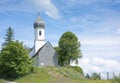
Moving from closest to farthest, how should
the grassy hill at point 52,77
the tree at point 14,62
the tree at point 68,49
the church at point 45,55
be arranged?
1. the grassy hill at point 52,77
2. the tree at point 14,62
3. the church at point 45,55
4. the tree at point 68,49

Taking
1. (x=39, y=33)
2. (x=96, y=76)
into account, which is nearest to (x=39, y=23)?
(x=39, y=33)

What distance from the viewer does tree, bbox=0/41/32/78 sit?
59.2 m

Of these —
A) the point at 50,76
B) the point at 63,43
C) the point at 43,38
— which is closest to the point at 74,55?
the point at 63,43

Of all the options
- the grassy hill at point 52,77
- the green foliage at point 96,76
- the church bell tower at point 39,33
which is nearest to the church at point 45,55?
the church bell tower at point 39,33

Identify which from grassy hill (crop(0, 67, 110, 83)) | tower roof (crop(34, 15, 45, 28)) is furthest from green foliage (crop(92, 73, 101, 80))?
tower roof (crop(34, 15, 45, 28))

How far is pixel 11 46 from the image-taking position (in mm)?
61406

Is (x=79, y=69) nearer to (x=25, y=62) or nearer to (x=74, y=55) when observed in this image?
(x=74, y=55)

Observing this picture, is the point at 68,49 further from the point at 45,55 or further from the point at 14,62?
the point at 14,62

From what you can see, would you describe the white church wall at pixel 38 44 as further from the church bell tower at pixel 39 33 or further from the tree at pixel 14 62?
the tree at pixel 14 62

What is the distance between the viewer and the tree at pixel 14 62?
5925cm

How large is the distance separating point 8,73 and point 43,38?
2166cm

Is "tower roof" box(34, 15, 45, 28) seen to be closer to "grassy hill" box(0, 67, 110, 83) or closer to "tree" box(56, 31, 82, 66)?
"tree" box(56, 31, 82, 66)

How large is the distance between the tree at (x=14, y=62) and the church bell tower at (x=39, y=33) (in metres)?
18.2

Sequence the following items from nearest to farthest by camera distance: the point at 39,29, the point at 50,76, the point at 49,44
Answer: the point at 50,76, the point at 49,44, the point at 39,29
